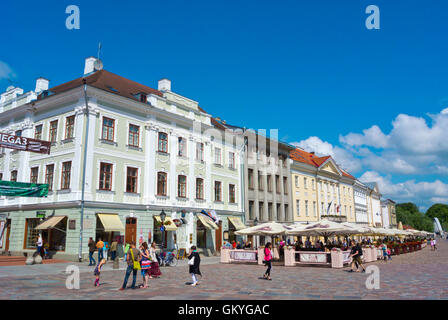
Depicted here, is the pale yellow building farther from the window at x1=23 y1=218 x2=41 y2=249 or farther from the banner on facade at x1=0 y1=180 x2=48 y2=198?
the banner on facade at x1=0 y1=180 x2=48 y2=198

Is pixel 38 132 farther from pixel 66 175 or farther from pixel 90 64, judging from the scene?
pixel 90 64

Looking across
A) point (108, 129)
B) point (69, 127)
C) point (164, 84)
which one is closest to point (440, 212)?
point (164, 84)

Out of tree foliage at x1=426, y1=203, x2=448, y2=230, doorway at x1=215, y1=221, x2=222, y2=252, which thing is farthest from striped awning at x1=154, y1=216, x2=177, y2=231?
tree foliage at x1=426, y1=203, x2=448, y2=230

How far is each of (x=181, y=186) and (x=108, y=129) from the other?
819 cm

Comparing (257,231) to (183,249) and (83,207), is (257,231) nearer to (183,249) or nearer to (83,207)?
(183,249)

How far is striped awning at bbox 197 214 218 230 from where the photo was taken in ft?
108

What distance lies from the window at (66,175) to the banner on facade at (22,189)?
3.81 ft

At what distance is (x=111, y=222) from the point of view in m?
25.4

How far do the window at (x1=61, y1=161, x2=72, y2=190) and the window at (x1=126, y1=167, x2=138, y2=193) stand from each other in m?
4.08

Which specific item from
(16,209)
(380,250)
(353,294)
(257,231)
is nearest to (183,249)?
(257,231)

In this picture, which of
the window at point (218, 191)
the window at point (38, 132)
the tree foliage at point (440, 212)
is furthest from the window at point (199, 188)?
the tree foliage at point (440, 212)

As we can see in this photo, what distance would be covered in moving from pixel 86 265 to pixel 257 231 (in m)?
11.2

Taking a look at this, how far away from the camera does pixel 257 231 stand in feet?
85.1
